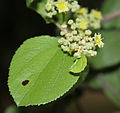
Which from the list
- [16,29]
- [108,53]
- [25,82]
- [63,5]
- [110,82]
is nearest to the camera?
[25,82]

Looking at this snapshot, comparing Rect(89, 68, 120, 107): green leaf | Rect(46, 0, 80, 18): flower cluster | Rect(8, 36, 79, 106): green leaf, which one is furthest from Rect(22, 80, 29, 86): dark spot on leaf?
Rect(89, 68, 120, 107): green leaf

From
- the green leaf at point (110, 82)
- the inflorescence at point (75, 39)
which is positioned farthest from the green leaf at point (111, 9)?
the inflorescence at point (75, 39)

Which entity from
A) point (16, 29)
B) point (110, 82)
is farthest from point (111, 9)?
point (16, 29)

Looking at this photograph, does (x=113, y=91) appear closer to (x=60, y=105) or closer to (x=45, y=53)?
(x=60, y=105)

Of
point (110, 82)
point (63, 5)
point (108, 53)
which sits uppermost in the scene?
point (63, 5)

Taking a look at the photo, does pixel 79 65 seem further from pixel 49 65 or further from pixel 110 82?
pixel 110 82

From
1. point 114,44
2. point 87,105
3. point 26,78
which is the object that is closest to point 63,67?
point 26,78
